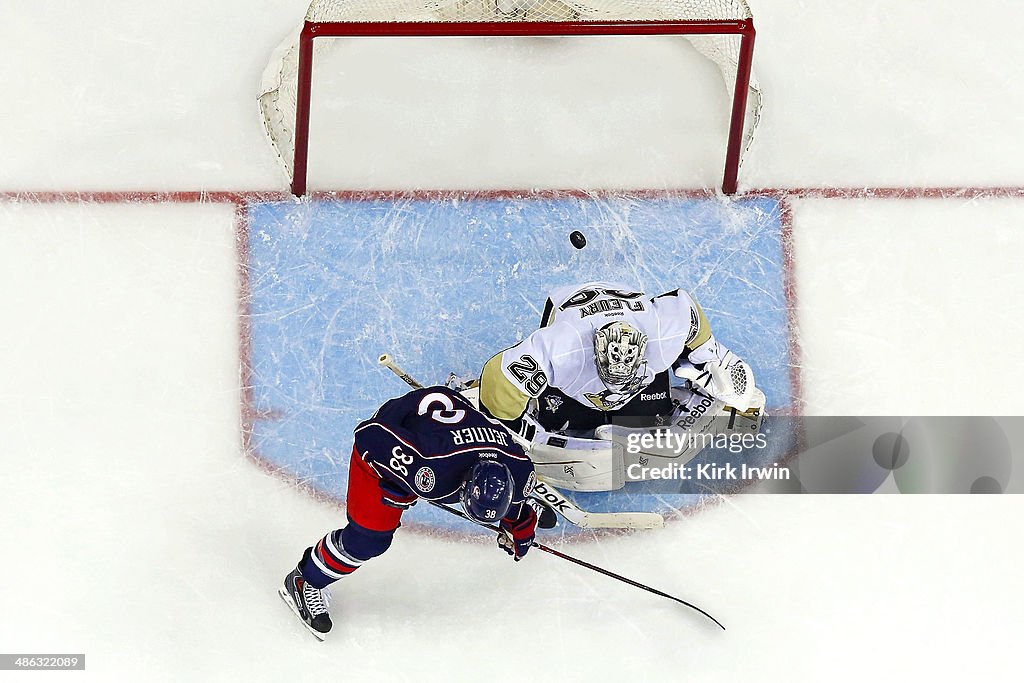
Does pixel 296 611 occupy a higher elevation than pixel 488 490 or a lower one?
lower

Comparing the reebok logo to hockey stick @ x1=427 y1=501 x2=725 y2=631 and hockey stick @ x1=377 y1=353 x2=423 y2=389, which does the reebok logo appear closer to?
hockey stick @ x1=427 y1=501 x2=725 y2=631

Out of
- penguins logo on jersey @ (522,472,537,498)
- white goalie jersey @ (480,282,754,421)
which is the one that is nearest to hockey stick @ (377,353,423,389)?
white goalie jersey @ (480,282,754,421)

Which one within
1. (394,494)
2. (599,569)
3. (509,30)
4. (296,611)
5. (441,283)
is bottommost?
(296,611)

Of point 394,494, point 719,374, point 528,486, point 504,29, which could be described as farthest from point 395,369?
point 504,29

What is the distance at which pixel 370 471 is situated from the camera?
175 inches

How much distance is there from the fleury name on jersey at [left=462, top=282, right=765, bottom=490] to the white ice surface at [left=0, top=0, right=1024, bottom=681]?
379mm

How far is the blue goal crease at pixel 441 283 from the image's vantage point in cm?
521

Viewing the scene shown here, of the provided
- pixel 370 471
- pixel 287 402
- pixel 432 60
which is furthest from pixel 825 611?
pixel 432 60

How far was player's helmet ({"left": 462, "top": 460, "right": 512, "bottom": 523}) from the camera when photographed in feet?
13.5

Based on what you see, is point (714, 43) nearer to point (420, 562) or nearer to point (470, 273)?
point (470, 273)

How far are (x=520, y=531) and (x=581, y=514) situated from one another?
1.47ft

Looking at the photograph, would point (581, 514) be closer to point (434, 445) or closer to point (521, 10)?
point (434, 445)

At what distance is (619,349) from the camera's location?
175 inches

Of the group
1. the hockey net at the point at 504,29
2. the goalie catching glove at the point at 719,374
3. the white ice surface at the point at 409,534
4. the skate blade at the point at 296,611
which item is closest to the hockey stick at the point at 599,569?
the white ice surface at the point at 409,534
